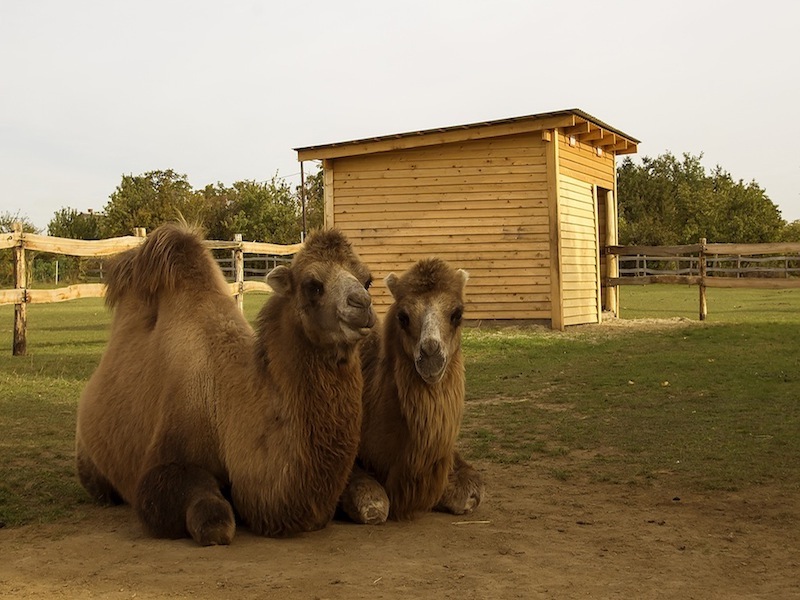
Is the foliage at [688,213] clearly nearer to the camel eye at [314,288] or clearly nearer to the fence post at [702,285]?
the fence post at [702,285]

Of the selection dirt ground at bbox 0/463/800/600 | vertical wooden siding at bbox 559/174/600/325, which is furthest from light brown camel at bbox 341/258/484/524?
vertical wooden siding at bbox 559/174/600/325

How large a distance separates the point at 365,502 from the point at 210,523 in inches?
39.5

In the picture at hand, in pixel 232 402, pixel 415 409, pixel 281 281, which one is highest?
pixel 281 281

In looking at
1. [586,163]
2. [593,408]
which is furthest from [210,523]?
[586,163]

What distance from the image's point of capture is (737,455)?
7738 millimetres

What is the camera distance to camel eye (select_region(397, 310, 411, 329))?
19.0 feet

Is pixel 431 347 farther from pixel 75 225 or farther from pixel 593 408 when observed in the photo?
pixel 75 225

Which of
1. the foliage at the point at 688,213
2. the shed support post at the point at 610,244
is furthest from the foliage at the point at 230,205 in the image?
the shed support post at the point at 610,244

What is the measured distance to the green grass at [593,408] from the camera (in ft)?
23.6

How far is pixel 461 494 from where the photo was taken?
6.01 metres

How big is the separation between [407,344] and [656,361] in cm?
921

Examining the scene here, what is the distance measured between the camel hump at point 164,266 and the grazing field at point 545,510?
58.3 inches

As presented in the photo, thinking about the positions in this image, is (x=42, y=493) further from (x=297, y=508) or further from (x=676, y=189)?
(x=676, y=189)

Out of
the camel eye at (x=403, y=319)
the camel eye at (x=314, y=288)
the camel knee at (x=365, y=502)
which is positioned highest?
the camel eye at (x=314, y=288)
